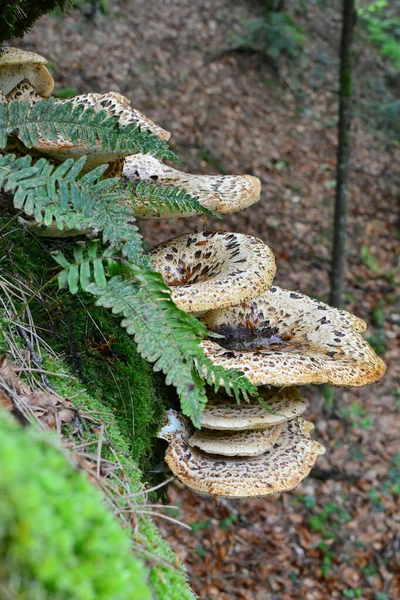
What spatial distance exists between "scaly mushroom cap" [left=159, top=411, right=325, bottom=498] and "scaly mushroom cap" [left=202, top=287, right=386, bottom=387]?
1.92ft

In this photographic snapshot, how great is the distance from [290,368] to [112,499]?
4.51 ft

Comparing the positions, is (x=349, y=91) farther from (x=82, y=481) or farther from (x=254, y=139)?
(x=82, y=481)

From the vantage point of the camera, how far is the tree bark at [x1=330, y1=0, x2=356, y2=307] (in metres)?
8.01

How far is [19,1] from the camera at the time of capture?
3299 millimetres

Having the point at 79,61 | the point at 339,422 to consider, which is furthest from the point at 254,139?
the point at 339,422

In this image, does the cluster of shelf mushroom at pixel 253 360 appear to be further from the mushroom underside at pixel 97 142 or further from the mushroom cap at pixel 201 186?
the mushroom underside at pixel 97 142

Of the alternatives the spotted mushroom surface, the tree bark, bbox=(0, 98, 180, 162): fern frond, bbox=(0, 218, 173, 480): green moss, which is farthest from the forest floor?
bbox=(0, 98, 180, 162): fern frond

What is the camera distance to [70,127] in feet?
9.49

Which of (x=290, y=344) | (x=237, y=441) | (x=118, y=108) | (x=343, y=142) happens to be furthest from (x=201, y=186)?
(x=343, y=142)

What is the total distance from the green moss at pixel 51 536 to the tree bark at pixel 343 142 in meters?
8.09

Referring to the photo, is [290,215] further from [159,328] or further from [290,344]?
[159,328]

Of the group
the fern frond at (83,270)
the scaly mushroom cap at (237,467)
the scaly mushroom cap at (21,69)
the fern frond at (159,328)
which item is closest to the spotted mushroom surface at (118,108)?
the scaly mushroom cap at (21,69)

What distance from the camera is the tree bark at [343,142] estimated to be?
8.01m

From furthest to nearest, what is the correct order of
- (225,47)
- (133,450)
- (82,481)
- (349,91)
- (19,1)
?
(225,47) < (349,91) < (19,1) < (133,450) < (82,481)
